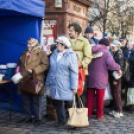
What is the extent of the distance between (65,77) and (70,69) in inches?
6.7

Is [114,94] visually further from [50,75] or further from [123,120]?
[50,75]

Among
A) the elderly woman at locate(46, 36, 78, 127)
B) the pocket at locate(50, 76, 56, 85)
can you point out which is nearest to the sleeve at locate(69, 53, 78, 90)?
the elderly woman at locate(46, 36, 78, 127)

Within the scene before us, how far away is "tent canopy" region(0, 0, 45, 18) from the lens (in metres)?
5.09

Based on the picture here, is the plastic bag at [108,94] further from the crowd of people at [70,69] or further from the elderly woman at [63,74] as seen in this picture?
the elderly woman at [63,74]

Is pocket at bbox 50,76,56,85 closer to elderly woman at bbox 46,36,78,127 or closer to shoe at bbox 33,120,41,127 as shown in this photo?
elderly woman at bbox 46,36,78,127

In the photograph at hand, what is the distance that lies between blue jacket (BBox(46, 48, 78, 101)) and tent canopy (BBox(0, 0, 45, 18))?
4.29ft

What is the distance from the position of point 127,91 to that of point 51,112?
2.08 metres

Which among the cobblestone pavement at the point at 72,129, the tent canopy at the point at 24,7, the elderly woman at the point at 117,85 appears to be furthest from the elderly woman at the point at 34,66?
the elderly woman at the point at 117,85

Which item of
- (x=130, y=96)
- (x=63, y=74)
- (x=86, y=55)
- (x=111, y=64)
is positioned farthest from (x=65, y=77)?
(x=130, y=96)

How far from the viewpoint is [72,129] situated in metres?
5.12

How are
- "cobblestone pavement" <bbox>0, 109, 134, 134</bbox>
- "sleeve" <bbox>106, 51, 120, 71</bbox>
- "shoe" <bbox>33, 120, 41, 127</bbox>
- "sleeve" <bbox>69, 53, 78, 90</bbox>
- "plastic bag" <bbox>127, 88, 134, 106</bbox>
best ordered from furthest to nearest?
A: "plastic bag" <bbox>127, 88, 134, 106</bbox> → "sleeve" <bbox>106, 51, 120, 71</bbox> → "shoe" <bbox>33, 120, 41, 127</bbox> → "cobblestone pavement" <bbox>0, 109, 134, 134</bbox> → "sleeve" <bbox>69, 53, 78, 90</bbox>

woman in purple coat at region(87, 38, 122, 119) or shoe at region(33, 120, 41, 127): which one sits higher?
woman in purple coat at region(87, 38, 122, 119)

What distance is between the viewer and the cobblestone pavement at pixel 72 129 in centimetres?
496

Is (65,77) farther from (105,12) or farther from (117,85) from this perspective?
(105,12)
